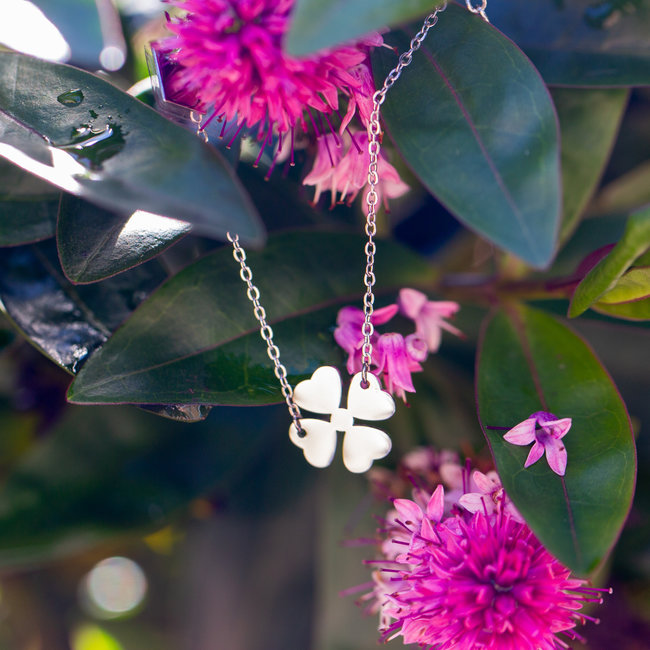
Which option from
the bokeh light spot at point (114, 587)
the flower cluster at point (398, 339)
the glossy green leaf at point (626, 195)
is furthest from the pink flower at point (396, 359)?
the bokeh light spot at point (114, 587)

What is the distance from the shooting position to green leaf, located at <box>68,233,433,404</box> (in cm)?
52

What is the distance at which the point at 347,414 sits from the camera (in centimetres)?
58

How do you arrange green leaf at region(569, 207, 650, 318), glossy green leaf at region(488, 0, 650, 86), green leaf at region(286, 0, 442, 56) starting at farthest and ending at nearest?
glossy green leaf at region(488, 0, 650, 86), green leaf at region(569, 207, 650, 318), green leaf at region(286, 0, 442, 56)

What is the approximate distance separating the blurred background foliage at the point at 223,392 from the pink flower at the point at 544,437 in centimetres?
18

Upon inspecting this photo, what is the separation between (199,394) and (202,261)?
0.15 m

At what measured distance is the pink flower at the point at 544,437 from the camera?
516mm

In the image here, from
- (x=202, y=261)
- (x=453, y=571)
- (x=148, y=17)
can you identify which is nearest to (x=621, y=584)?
(x=453, y=571)

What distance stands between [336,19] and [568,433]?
412 mm

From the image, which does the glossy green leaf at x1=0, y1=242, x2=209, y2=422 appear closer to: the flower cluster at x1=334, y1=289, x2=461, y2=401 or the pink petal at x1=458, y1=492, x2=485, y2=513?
the flower cluster at x1=334, y1=289, x2=461, y2=401

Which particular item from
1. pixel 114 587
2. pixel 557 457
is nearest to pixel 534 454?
pixel 557 457

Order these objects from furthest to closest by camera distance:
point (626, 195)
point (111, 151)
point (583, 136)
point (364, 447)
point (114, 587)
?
point (114, 587), point (626, 195), point (583, 136), point (364, 447), point (111, 151)

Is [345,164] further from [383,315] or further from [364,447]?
[364,447]

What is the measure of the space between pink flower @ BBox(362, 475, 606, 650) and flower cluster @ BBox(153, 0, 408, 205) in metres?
0.35

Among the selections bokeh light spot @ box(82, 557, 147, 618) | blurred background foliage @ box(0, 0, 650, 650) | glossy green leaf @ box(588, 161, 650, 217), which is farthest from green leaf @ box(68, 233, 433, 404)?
bokeh light spot @ box(82, 557, 147, 618)
